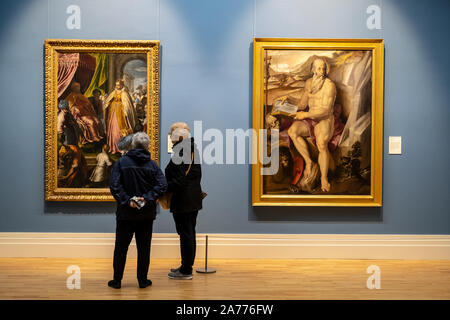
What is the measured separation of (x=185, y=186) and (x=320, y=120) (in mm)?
2444

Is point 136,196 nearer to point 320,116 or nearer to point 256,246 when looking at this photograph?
point 256,246

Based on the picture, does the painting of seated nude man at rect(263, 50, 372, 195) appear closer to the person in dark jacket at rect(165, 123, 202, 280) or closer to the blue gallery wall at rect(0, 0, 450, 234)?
the blue gallery wall at rect(0, 0, 450, 234)

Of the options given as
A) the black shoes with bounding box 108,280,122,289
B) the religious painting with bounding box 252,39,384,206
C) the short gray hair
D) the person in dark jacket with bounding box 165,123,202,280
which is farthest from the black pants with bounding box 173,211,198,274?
the religious painting with bounding box 252,39,384,206

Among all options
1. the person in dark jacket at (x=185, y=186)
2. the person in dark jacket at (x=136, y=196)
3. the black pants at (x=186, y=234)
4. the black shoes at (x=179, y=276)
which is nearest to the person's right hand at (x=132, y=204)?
the person in dark jacket at (x=136, y=196)

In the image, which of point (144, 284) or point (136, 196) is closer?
point (136, 196)

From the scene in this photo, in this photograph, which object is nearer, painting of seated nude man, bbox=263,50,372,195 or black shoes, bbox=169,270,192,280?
black shoes, bbox=169,270,192,280

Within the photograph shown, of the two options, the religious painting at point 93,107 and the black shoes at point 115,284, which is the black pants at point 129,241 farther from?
the religious painting at point 93,107

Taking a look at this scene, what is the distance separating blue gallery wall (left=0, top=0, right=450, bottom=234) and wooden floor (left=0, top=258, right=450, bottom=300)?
58 cm

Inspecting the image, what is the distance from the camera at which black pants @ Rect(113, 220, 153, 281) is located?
4.81 metres

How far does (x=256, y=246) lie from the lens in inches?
258

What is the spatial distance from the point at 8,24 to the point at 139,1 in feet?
6.33

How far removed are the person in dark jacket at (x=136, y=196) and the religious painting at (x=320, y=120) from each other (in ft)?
6.76

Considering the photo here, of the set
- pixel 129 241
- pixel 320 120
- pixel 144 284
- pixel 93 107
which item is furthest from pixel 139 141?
pixel 320 120

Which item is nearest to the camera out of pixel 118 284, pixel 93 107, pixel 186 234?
pixel 118 284
